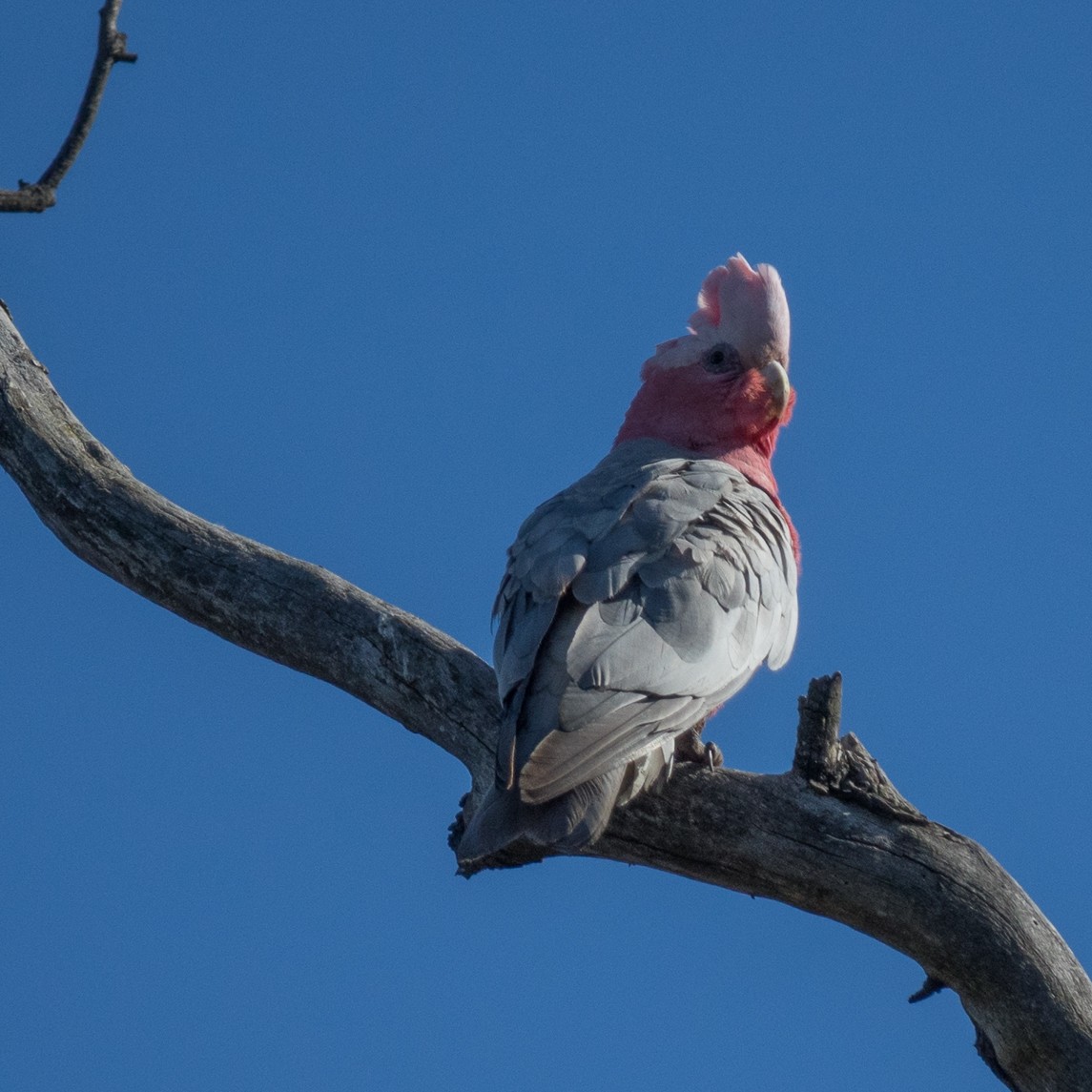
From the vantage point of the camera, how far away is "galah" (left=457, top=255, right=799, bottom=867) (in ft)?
15.8

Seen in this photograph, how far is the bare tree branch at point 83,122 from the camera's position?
643cm

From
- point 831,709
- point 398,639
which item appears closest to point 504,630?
point 398,639

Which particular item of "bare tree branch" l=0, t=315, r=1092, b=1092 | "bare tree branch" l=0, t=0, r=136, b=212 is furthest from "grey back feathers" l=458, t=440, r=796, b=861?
"bare tree branch" l=0, t=0, r=136, b=212

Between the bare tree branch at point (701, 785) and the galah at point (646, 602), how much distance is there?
1.07ft

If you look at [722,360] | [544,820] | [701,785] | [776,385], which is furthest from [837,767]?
[722,360]

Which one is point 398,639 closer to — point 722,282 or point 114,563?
point 114,563

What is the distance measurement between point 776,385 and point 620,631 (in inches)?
97.4

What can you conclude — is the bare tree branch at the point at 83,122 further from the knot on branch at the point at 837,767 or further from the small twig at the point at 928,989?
the small twig at the point at 928,989

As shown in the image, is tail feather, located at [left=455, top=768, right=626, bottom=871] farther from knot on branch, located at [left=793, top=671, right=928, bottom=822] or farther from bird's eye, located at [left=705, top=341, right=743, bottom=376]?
bird's eye, located at [left=705, top=341, right=743, bottom=376]

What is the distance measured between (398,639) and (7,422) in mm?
2165

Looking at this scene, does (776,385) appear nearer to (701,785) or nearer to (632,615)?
(632,615)

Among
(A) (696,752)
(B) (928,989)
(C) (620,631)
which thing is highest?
(C) (620,631)

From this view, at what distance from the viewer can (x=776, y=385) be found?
7.21 m

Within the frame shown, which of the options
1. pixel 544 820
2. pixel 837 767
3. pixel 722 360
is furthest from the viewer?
pixel 722 360
